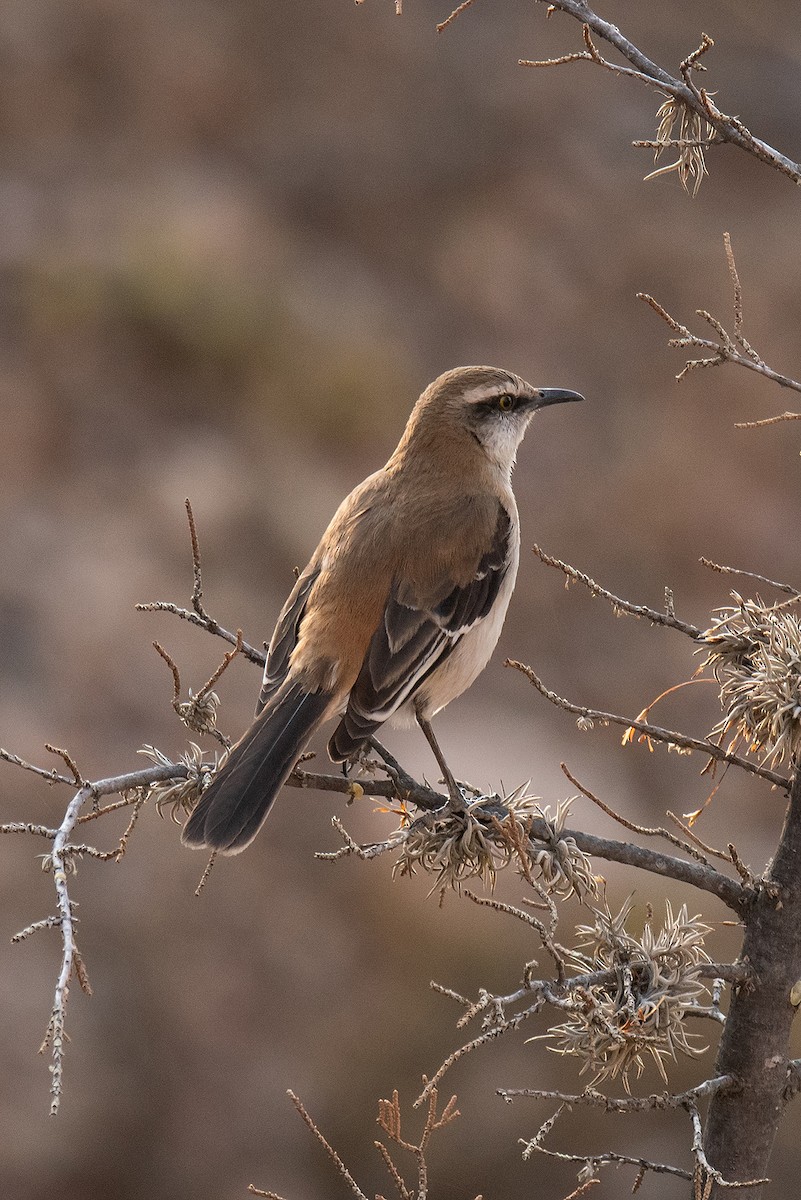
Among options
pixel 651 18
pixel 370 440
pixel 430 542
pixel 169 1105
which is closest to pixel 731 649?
pixel 430 542

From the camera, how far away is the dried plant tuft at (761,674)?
3.12 metres

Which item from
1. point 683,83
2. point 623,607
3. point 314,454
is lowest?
point 623,607

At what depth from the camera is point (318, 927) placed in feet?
34.6

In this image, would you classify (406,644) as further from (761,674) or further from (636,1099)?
(636,1099)

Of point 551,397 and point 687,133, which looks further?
point 551,397

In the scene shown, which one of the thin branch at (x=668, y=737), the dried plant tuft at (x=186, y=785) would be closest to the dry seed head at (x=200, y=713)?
the dried plant tuft at (x=186, y=785)

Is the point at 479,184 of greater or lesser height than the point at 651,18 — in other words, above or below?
below

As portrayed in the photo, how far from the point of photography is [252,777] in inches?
153

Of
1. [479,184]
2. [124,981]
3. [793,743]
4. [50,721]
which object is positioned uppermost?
[479,184]

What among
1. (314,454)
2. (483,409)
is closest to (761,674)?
(483,409)

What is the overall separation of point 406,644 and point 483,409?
4.69 ft

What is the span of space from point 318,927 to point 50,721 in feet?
10.5

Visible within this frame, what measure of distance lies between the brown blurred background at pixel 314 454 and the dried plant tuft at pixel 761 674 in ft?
21.6

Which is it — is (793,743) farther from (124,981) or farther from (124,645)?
(124,645)
